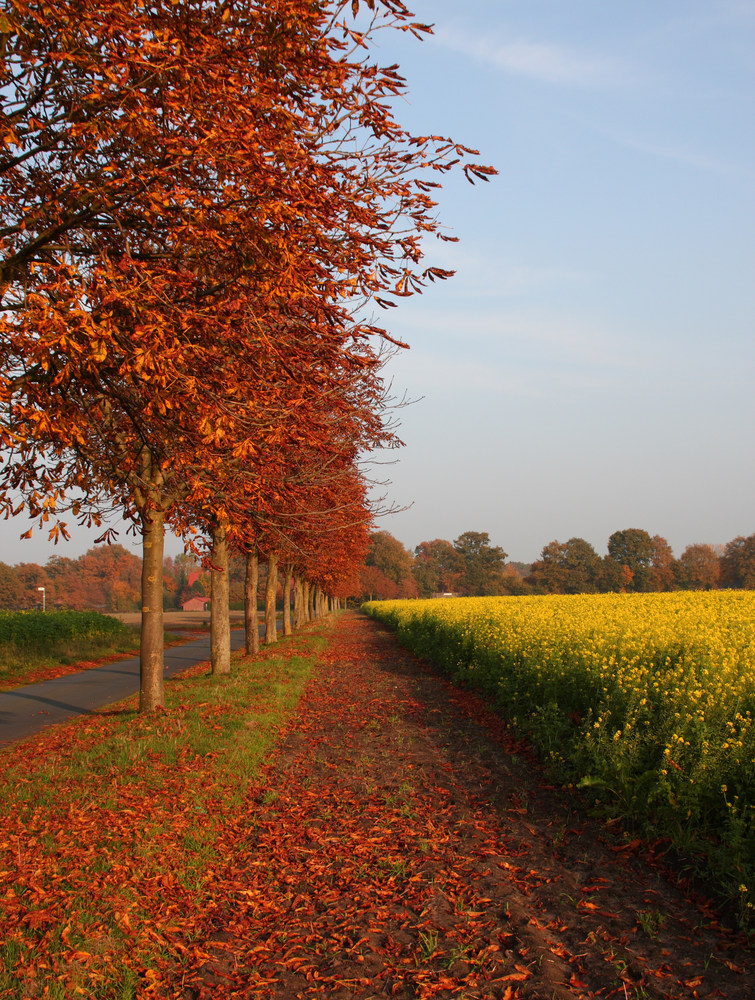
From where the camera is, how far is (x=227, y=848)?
5.34m

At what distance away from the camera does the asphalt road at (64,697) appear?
37.7 feet

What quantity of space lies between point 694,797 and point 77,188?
21.3 ft

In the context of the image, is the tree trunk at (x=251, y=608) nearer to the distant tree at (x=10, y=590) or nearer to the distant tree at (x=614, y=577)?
the distant tree at (x=614, y=577)

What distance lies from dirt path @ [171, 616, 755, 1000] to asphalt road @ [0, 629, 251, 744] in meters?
6.28

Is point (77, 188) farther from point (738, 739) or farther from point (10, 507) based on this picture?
point (738, 739)

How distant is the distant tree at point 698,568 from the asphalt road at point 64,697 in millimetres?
62502

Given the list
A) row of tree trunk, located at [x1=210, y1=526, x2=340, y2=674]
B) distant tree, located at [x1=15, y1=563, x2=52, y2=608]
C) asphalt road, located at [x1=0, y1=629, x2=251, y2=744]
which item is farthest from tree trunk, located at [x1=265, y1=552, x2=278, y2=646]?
distant tree, located at [x1=15, y1=563, x2=52, y2=608]

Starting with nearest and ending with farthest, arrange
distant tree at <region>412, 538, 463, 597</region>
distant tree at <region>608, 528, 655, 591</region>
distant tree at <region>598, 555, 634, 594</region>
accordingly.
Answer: distant tree at <region>598, 555, 634, 594</region> → distant tree at <region>608, 528, 655, 591</region> → distant tree at <region>412, 538, 463, 597</region>

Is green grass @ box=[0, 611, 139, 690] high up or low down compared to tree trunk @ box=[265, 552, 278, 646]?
down


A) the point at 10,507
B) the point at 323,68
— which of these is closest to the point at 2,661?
the point at 10,507

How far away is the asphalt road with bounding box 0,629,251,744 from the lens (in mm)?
11504

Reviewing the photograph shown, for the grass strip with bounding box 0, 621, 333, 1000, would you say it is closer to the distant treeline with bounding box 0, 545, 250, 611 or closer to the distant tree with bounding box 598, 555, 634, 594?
the distant treeline with bounding box 0, 545, 250, 611

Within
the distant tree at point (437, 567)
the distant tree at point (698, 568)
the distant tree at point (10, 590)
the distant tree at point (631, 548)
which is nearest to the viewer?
the distant tree at point (698, 568)

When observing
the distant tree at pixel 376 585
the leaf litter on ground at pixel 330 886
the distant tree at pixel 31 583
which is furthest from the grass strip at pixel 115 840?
the distant tree at pixel 31 583
